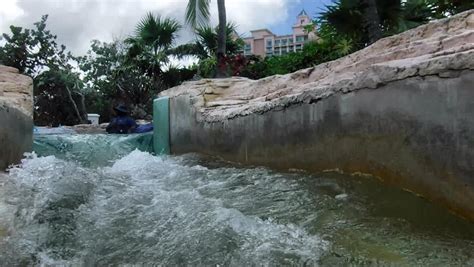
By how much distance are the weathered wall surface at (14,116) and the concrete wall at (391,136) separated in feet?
9.44

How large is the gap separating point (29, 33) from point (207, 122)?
59.2ft

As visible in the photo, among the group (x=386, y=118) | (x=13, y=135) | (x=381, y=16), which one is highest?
(x=381, y=16)

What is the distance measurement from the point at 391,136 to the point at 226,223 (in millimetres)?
1508

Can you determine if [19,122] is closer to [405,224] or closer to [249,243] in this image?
[249,243]

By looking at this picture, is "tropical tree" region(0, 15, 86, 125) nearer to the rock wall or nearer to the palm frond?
the palm frond

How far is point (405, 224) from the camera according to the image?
3.12 metres

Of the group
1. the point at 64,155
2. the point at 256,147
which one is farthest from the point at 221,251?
the point at 64,155

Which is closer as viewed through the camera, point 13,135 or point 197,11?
point 13,135

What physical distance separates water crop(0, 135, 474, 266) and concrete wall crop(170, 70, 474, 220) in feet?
0.50

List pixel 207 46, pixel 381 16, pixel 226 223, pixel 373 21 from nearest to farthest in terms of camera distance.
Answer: pixel 226 223 < pixel 373 21 < pixel 381 16 < pixel 207 46

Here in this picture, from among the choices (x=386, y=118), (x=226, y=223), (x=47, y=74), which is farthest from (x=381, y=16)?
(x=47, y=74)

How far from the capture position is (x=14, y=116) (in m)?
5.77

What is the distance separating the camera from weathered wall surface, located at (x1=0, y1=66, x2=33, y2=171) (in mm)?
5430

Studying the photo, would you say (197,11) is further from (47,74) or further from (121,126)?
(47,74)
